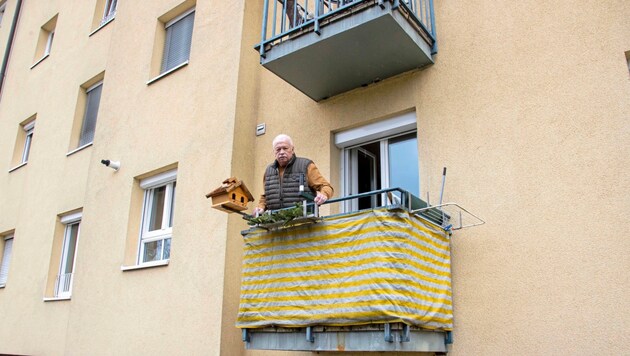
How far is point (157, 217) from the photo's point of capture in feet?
26.1

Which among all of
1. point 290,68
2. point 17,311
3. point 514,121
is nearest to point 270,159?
point 290,68

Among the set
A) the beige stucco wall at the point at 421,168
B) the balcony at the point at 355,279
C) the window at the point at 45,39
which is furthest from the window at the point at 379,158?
the window at the point at 45,39

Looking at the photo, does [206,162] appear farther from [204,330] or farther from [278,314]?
[278,314]

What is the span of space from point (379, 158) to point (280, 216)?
188 centimetres

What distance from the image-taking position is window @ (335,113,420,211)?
5.89 m

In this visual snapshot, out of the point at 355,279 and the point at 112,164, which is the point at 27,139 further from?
the point at 355,279

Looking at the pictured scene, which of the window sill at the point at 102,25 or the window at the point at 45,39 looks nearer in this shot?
the window sill at the point at 102,25

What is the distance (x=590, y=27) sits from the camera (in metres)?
4.79

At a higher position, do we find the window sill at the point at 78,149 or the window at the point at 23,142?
the window at the point at 23,142

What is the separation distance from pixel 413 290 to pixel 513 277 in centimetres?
91

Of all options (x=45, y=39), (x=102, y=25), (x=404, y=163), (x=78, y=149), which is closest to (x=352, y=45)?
(x=404, y=163)

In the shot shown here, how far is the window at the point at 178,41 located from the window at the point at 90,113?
96.5 inches

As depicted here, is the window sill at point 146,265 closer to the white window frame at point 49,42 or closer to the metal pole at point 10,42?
the white window frame at point 49,42

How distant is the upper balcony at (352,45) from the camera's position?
17.2ft
